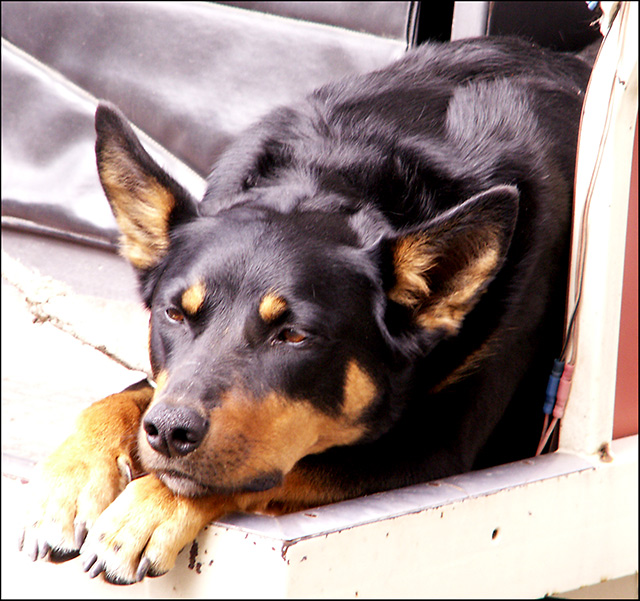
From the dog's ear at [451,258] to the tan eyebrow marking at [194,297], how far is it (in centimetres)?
48

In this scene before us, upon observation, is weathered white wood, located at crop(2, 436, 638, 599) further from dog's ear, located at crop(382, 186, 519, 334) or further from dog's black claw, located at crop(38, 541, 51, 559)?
dog's ear, located at crop(382, 186, 519, 334)

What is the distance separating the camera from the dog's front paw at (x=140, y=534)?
1.56 m

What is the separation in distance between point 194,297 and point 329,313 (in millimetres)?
329

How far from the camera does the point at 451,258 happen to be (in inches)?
77.7

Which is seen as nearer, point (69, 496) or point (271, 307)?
point (69, 496)

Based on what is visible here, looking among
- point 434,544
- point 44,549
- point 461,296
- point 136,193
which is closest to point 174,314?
point 136,193

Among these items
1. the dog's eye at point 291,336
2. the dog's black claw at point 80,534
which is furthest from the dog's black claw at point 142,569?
the dog's eye at point 291,336

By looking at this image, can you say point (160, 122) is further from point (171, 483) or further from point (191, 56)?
point (171, 483)

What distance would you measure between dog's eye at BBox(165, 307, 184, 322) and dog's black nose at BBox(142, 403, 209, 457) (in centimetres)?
37

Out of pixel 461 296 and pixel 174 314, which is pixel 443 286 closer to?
pixel 461 296

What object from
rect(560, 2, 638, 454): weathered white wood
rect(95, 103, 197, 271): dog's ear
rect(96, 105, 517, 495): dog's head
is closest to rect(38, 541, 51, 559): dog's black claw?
rect(96, 105, 517, 495): dog's head

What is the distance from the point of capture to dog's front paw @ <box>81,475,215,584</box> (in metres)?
1.56

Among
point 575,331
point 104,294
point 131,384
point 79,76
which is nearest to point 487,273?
point 575,331

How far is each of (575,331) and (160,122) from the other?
9.65 feet
